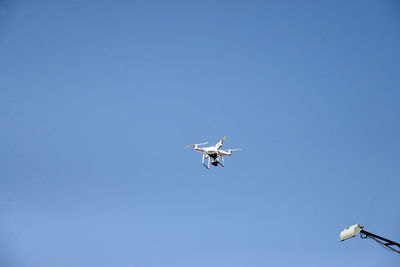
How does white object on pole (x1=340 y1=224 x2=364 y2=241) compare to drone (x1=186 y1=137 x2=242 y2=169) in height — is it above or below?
below

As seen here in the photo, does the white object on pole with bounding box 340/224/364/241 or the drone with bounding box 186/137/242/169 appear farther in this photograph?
the drone with bounding box 186/137/242/169

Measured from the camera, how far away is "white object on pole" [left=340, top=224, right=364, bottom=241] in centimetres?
3347

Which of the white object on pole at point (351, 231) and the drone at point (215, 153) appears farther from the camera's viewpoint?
the drone at point (215, 153)

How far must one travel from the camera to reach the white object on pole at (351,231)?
33.5 metres

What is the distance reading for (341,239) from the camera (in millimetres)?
35062

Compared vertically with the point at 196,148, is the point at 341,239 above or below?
below

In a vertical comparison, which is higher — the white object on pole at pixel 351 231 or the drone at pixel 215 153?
the drone at pixel 215 153

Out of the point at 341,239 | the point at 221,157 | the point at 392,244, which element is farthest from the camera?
the point at 221,157

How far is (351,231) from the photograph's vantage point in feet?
111

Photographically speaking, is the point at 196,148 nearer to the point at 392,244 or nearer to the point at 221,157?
the point at 221,157

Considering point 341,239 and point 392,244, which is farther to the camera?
point 341,239

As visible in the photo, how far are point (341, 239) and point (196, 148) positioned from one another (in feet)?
116

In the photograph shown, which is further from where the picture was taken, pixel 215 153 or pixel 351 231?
pixel 215 153

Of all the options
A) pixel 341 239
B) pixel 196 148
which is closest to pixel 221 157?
pixel 196 148
